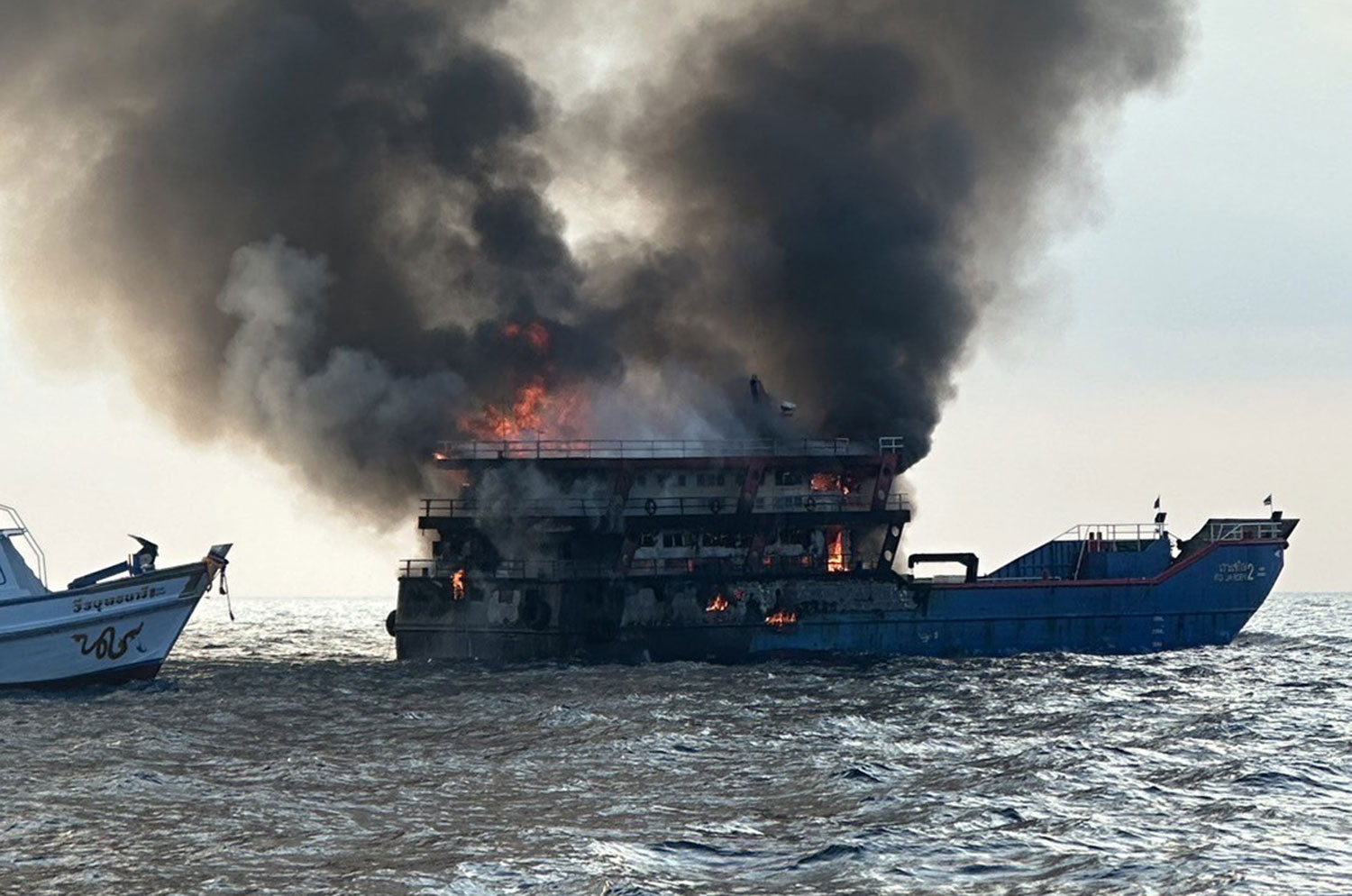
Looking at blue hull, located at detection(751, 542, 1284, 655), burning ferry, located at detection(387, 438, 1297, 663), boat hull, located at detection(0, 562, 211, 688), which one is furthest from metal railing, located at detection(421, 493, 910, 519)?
boat hull, located at detection(0, 562, 211, 688)

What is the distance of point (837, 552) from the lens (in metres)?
68.1

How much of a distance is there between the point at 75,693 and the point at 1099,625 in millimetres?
41471

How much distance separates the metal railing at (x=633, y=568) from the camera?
64125 millimetres

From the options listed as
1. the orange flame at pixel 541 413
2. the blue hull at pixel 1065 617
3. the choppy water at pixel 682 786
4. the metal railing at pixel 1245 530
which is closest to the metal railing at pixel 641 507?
the blue hull at pixel 1065 617

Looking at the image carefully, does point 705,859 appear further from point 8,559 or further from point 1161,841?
point 8,559

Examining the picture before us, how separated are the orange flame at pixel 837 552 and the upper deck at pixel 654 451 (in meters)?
3.45

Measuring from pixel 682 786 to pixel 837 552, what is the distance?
3523 centimetres

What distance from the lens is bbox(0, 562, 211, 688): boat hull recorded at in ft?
169

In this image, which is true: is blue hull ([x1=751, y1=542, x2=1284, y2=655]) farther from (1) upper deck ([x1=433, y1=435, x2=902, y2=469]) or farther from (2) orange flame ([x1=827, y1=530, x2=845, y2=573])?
(1) upper deck ([x1=433, y1=435, x2=902, y2=469])

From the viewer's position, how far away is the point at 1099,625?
67.9 metres

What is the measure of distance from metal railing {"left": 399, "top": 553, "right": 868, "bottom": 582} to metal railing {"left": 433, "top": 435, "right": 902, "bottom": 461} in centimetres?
437

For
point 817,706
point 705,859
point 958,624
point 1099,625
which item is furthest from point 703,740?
point 1099,625

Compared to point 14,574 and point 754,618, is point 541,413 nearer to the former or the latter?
point 754,618

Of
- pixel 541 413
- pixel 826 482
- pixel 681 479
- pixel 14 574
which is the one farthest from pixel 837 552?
pixel 14 574
